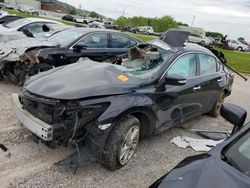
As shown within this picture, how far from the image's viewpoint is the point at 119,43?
8.96 m

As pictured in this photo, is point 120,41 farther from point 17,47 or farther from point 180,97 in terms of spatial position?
point 180,97

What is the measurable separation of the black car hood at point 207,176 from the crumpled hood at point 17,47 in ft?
18.3

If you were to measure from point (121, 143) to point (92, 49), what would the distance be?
4.53 meters

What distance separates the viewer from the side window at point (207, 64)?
19.8 ft

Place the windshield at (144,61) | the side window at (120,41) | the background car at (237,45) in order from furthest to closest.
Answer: the background car at (237,45)
the side window at (120,41)
the windshield at (144,61)

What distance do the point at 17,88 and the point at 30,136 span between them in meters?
2.97

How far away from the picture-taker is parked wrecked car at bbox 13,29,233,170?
3955mm

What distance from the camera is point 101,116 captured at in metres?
3.97

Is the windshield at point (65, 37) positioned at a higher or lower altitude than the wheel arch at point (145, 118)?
higher

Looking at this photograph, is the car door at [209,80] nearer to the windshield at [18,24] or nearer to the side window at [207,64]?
the side window at [207,64]

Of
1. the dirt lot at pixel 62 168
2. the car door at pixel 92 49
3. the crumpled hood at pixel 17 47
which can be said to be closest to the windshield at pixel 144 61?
the dirt lot at pixel 62 168

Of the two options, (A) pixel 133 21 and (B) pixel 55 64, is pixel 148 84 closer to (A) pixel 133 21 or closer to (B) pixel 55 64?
(B) pixel 55 64

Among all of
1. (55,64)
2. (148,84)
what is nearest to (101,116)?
(148,84)

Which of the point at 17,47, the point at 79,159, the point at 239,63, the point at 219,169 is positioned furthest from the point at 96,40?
the point at 239,63
